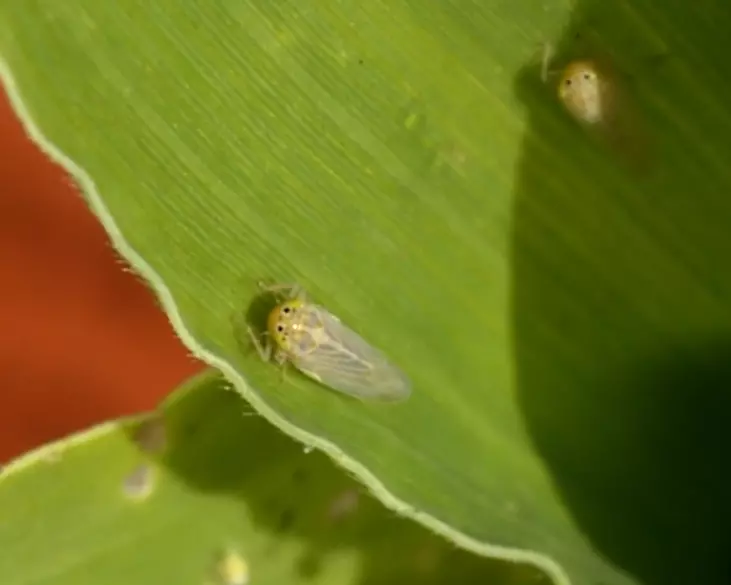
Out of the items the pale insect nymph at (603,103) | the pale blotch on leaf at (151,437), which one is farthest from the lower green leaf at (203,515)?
the pale insect nymph at (603,103)

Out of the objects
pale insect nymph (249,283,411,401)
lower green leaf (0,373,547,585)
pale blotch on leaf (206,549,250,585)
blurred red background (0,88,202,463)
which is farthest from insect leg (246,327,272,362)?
blurred red background (0,88,202,463)

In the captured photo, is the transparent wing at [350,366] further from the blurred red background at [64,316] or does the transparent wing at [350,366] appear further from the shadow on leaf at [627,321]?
the blurred red background at [64,316]

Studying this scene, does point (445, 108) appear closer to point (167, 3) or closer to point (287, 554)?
point (167, 3)

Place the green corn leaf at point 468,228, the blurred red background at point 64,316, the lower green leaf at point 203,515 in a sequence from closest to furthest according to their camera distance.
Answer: the green corn leaf at point 468,228 → the lower green leaf at point 203,515 → the blurred red background at point 64,316

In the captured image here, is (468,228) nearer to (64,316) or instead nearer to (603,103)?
(603,103)

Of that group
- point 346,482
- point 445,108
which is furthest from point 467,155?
point 346,482

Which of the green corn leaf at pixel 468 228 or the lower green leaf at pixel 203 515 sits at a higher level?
the green corn leaf at pixel 468 228
